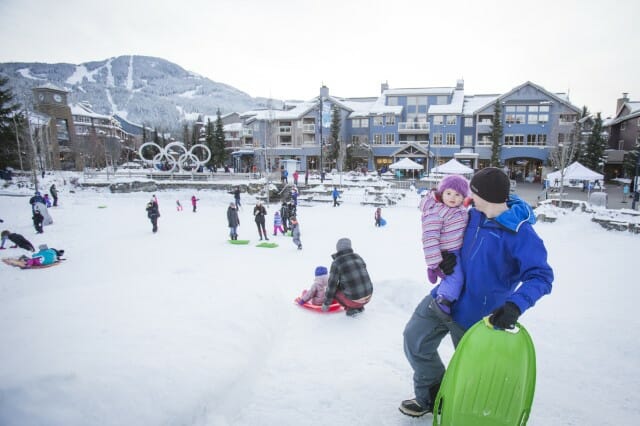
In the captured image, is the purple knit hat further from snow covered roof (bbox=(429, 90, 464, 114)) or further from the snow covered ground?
snow covered roof (bbox=(429, 90, 464, 114))

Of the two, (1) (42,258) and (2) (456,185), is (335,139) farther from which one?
(2) (456,185)

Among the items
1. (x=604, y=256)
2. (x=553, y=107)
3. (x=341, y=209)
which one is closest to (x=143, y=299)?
(x=604, y=256)

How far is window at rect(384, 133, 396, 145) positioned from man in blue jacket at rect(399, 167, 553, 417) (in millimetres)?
44721

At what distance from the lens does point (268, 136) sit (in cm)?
4762

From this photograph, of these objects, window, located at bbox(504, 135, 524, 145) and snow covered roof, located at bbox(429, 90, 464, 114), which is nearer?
window, located at bbox(504, 135, 524, 145)

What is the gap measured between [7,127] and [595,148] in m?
61.2

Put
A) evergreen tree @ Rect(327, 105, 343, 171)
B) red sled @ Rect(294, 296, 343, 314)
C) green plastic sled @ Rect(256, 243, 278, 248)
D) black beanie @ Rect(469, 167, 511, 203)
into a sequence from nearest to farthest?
black beanie @ Rect(469, 167, 511, 203)
red sled @ Rect(294, 296, 343, 314)
green plastic sled @ Rect(256, 243, 278, 248)
evergreen tree @ Rect(327, 105, 343, 171)

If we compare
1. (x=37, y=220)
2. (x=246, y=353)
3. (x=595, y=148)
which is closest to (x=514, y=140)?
(x=595, y=148)

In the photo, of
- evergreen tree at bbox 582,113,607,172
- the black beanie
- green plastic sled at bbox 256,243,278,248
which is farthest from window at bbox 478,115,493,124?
the black beanie

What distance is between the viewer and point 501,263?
2072 millimetres

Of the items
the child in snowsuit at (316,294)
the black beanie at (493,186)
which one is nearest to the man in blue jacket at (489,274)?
the black beanie at (493,186)

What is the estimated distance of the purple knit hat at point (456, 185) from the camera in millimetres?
2381

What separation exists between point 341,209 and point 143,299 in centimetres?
1680

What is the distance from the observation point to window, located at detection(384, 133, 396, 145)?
4478 centimetres
